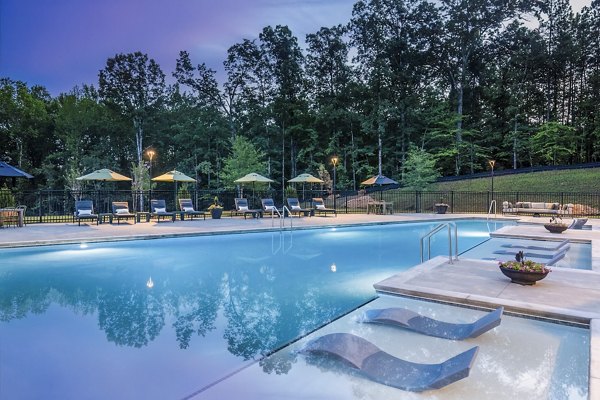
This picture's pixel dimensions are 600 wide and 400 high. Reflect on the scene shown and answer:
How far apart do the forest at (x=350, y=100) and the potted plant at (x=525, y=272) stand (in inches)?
943

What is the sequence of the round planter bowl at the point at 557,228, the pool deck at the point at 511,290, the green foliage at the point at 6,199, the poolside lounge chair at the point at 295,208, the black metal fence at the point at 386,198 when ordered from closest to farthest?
the pool deck at the point at 511,290 → the round planter bowl at the point at 557,228 → the green foliage at the point at 6,199 → the poolside lounge chair at the point at 295,208 → the black metal fence at the point at 386,198

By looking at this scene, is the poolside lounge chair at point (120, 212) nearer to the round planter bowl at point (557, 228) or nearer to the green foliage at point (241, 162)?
the green foliage at point (241, 162)

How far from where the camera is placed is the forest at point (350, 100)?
28.8 meters

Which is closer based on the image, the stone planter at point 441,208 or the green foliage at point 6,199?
the green foliage at point 6,199

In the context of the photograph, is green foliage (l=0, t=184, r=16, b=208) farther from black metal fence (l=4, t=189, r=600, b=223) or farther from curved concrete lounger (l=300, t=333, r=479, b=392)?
curved concrete lounger (l=300, t=333, r=479, b=392)

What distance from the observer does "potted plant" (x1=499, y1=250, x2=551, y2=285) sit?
4.76m

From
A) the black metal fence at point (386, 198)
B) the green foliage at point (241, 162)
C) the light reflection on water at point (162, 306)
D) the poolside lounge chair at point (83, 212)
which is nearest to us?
the light reflection on water at point (162, 306)

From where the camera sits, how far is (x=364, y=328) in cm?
Answer: 378

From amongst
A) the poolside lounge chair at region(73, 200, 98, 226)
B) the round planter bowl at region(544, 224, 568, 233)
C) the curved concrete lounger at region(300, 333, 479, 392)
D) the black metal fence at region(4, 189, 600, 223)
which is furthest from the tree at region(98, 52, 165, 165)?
the curved concrete lounger at region(300, 333, 479, 392)

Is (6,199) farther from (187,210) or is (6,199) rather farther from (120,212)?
(187,210)

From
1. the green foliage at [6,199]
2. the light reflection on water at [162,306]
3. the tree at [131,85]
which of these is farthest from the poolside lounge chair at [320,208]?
the tree at [131,85]

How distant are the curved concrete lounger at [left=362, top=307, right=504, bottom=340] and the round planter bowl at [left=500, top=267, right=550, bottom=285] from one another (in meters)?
1.49

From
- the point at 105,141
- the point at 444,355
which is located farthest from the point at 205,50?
the point at 444,355

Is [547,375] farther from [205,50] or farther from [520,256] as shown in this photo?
[205,50]
